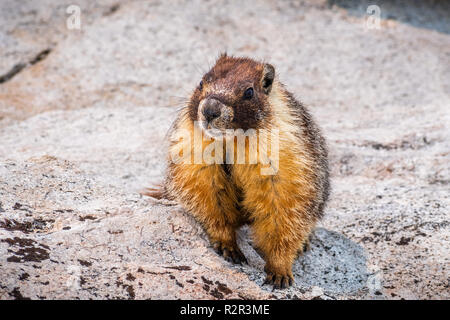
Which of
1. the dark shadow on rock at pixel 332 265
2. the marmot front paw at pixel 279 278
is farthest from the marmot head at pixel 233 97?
the dark shadow on rock at pixel 332 265

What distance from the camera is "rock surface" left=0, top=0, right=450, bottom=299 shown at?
4.18 metres

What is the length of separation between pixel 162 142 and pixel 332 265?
11.1ft

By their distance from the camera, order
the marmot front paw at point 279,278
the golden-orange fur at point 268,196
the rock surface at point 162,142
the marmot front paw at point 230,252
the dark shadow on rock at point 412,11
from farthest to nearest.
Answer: the dark shadow on rock at point 412,11, the marmot front paw at point 230,252, the golden-orange fur at point 268,196, the marmot front paw at point 279,278, the rock surface at point 162,142

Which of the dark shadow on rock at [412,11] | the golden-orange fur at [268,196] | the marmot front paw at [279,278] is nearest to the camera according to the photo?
the marmot front paw at [279,278]

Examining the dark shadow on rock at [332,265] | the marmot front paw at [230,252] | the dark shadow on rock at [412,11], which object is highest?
the dark shadow on rock at [412,11]

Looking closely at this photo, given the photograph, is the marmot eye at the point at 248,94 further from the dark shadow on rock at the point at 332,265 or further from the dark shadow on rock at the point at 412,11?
the dark shadow on rock at the point at 412,11

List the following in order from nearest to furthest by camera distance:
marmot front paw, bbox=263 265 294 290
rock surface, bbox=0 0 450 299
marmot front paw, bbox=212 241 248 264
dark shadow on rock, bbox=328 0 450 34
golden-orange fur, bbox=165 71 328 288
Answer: rock surface, bbox=0 0 450 299 → marmot front paw, bbox=263 265 294 290 → golden-orange fur, bbox=165 71 328 288 → marmot front paw, bbox=212 241 248 264 → dark shadow on rock, bbox=328 0 450 34

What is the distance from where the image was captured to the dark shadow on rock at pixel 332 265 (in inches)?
181

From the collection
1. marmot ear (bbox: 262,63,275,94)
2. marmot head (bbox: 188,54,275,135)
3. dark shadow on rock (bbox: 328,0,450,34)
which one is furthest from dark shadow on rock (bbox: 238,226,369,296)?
dark shadow on rock (bbox: 328,0,450,34)

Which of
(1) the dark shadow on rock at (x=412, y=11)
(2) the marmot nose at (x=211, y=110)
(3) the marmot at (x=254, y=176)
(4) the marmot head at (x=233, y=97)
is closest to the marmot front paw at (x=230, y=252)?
(3) the marmot at (x=254, y=176)

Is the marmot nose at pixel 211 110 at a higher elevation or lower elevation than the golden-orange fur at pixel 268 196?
higher

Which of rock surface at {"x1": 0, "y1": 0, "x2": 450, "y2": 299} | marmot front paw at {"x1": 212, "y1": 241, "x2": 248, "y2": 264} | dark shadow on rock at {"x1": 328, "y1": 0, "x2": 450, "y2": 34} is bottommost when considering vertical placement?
marmot front paw at {"x1": 212, "y1": 241, "x2": 248, "y2": 264}

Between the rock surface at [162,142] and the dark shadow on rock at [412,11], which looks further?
the dark shadow on rock at [412,11]

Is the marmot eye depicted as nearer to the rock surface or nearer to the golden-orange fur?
the golden-orange fur
